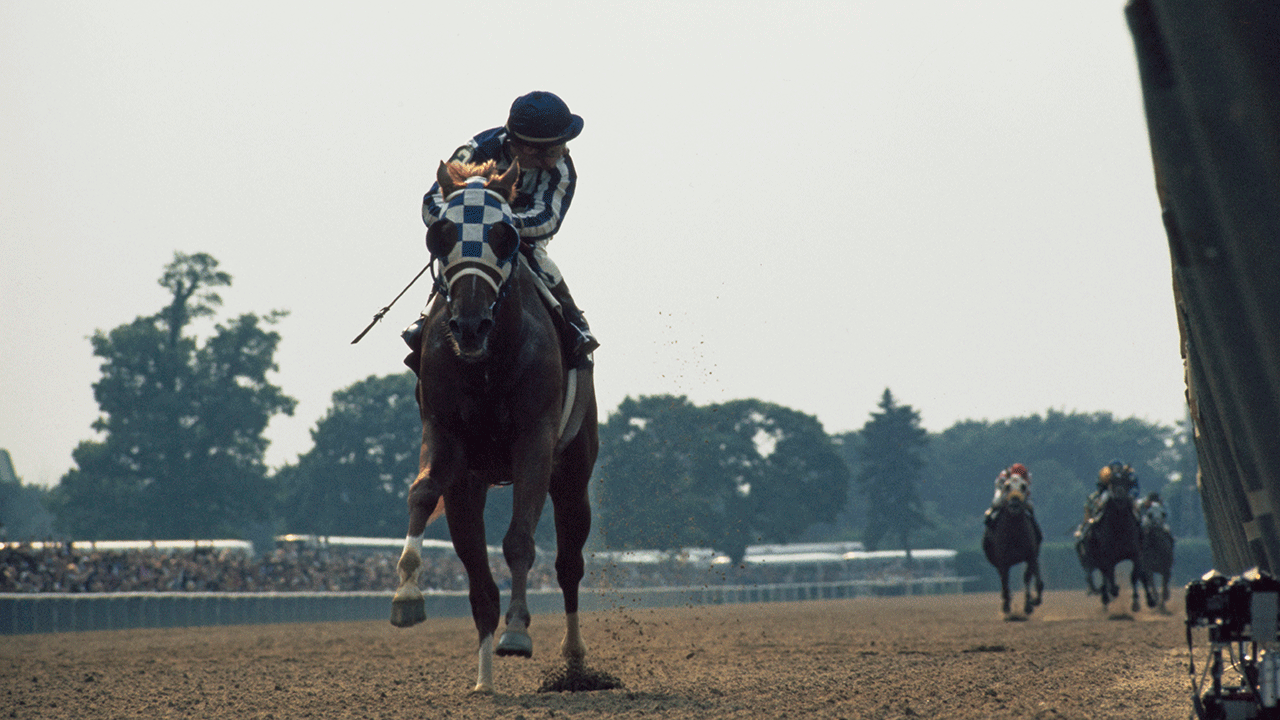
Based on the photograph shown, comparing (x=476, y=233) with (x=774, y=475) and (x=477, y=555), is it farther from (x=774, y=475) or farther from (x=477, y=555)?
(x=774, y=475)

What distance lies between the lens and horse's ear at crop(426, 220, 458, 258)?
666 cm

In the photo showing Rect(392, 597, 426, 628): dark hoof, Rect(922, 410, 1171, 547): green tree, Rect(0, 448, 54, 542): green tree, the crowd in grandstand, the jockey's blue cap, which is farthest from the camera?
Rect(922, 410, 1171, 547): green tree

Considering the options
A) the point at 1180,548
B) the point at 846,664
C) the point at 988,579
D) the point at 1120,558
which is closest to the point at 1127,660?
the point at 846,664

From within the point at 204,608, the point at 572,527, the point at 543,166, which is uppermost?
the point at 543,166

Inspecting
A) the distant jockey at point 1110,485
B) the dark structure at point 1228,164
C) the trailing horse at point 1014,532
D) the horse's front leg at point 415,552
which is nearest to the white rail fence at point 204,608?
the trailing horse at point 1014,532

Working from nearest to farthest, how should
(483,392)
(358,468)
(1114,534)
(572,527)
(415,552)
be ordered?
(415,552) < (483,392) < (572,527) < (1114,534) < (358,468)

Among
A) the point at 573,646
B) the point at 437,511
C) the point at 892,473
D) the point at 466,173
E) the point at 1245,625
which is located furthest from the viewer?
the point at 892,473

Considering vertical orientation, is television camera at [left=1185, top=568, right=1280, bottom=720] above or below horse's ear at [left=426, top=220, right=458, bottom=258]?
below

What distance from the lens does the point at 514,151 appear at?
26.7ft

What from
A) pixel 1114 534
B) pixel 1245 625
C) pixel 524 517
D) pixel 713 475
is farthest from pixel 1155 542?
pixel 713 475

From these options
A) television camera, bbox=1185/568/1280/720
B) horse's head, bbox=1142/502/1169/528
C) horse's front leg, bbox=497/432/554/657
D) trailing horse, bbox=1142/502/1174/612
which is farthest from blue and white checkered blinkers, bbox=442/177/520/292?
horse's head, bbox=1142/502/1169/528

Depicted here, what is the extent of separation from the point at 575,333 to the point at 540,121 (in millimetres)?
1284

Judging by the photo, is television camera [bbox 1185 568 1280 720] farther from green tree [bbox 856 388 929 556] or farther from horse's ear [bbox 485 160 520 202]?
green tree [bbox 856 388 929 556]

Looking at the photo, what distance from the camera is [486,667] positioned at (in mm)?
7570
